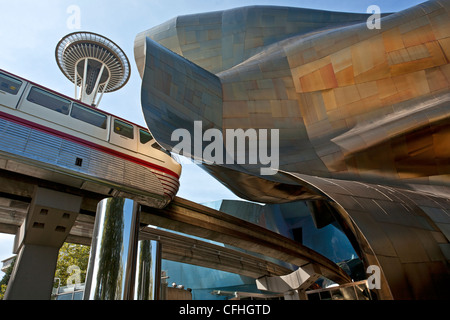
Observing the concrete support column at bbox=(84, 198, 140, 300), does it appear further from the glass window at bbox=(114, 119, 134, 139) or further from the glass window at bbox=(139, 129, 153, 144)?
the glass window at bbox=(139, 129, 153, 144)

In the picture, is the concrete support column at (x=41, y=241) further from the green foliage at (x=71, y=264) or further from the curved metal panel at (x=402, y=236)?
the green foliage at (x=71, y=264)

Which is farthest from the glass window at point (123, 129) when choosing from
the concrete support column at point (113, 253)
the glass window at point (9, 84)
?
the concrete support column at point (113, 253)

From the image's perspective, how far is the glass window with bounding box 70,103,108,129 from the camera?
883 cm

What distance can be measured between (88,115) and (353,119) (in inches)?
334

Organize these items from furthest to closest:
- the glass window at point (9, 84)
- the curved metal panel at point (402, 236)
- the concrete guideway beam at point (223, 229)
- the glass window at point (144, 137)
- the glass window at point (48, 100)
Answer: the concrete guideway beam at point (223, 229)
the glass window at point (144, 137)
the glass window at point (48, 100)
the glass window at point (9, 84)
the curved metal panel at point (402, 236)

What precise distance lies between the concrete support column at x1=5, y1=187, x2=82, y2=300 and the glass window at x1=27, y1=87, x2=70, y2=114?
2468 mm

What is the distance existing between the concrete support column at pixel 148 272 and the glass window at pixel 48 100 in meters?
5.56

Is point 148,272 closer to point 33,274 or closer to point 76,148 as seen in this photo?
point 33,274

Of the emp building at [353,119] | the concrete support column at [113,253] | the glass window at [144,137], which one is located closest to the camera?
the concrete support column at [113,253]

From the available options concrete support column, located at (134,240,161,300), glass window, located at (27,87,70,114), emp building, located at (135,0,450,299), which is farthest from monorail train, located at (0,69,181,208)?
concrete support column, located at (134,240,161,300)

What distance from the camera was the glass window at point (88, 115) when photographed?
8828 millimetres
